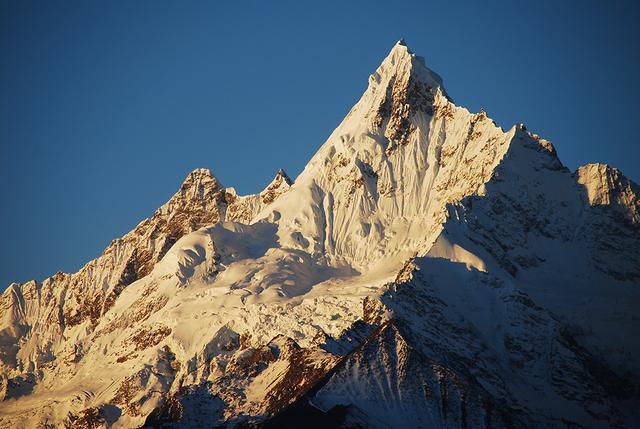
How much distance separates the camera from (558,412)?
648ft

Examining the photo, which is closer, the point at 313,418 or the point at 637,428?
the point at 313,418

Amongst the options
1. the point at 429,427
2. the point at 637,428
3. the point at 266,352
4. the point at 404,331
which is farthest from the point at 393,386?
the point at 637,428

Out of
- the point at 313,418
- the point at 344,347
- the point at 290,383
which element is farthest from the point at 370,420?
the point at 344,347

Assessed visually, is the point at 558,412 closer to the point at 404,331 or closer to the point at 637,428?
the point at 637,428

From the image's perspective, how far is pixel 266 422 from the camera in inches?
6348

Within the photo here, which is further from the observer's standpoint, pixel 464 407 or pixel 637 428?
pixel 637 428

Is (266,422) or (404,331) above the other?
(404,331)

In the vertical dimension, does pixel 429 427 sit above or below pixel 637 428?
below

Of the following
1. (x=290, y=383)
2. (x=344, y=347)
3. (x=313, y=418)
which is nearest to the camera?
(x=313, y=418)

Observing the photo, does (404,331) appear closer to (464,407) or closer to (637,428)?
(464,407)

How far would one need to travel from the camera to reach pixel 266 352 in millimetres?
189625

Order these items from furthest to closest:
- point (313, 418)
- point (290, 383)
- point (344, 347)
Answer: point (344, 347), point (290, 383), point (313, 418)

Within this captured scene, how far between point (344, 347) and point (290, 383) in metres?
17.3

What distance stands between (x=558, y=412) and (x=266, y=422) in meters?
49.8
